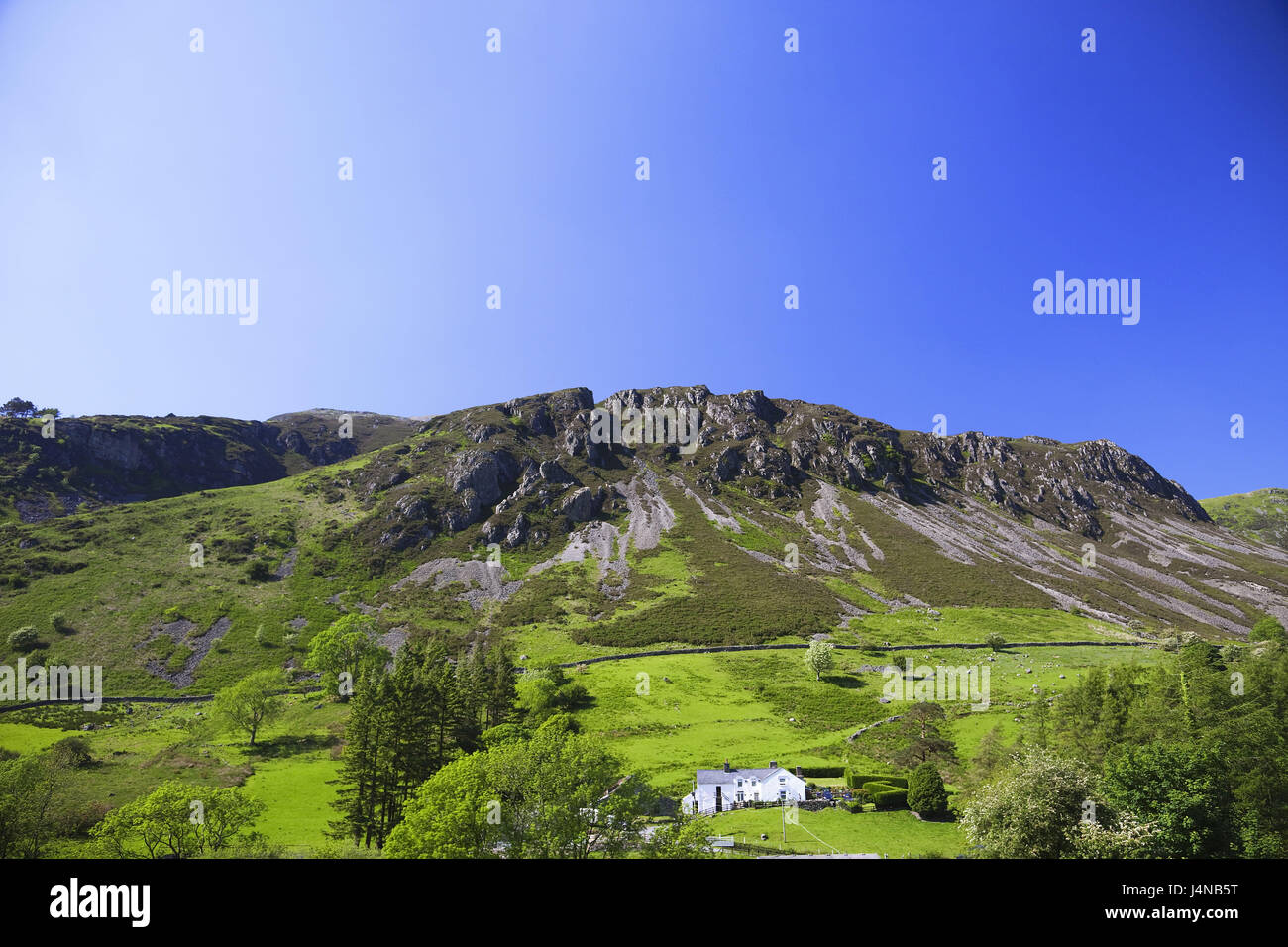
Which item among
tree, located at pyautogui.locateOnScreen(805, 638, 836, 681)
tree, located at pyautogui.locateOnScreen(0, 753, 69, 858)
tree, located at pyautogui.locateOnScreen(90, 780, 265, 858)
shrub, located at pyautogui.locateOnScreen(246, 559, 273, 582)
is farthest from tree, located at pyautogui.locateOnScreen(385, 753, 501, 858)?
shrub, located at pyautogui.locateOnScreen(246, 559, 273, 582)

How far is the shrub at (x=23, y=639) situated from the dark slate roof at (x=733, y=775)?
363ft

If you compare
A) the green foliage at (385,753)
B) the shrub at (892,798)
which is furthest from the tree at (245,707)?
the shrub at (892,798)

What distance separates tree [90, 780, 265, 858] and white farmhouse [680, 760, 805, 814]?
33.9 meters

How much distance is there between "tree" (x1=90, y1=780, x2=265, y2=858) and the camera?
100 feet

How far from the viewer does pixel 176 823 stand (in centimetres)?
3088

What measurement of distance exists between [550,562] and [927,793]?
11162cm

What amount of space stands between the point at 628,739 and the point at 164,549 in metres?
124

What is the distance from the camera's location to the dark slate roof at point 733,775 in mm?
49281

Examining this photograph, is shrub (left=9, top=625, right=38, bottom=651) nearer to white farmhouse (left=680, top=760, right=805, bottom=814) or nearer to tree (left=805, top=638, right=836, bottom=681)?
white farmhouse (left=680, top=760, right=805, bottom=814)

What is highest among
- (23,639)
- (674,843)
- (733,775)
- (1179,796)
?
(674,843)

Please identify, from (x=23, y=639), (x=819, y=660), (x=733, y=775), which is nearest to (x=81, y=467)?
→ (x=23, y=639)

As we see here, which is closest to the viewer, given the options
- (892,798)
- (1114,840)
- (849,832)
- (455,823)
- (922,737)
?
(455,823)

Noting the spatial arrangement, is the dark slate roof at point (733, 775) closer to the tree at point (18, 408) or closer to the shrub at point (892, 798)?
the shrub at point (892, 798)

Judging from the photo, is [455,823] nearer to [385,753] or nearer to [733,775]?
[385,753]
